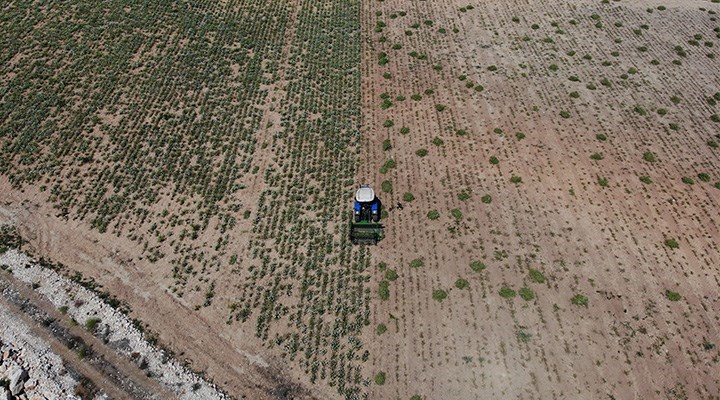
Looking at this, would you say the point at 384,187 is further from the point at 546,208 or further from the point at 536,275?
the point at 536,275

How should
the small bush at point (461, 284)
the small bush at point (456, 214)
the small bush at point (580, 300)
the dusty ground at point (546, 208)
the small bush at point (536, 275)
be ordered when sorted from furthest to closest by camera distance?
the small bush at point (456, 214)
the small bush at point (536, 275)
the small bush at point (461, 284)
the small bush at point (580, 300)
the dusty ground at point (546, 208)

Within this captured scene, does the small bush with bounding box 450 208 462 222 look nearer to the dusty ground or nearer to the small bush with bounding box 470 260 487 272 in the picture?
the dusty ground

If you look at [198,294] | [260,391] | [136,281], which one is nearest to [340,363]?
[260,391]

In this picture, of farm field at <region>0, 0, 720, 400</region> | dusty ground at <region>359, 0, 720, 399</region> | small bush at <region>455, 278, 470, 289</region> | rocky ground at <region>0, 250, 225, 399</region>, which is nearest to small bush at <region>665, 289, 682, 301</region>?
farm field at <region>0, 0, 720, 400</region>

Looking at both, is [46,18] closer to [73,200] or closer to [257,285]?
[73,200]

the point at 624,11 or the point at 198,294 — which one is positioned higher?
the point at 624,11

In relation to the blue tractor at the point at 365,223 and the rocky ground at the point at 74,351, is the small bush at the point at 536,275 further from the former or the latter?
the rocky ground at the point at 74,351

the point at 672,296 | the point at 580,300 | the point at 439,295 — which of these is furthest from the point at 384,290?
the point at 672,296

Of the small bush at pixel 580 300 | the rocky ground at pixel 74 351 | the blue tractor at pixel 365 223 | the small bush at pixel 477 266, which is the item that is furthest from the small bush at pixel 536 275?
the rocky ground at pixel 74 351
